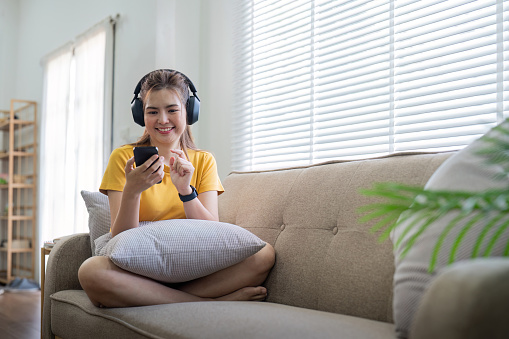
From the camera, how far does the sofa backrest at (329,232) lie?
4.39 feet

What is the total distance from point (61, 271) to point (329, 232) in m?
1.00

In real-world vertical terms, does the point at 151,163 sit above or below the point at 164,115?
below

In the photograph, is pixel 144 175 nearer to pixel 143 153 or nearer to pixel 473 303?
pixel 143 153

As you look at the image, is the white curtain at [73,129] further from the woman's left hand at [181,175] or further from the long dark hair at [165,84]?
the woman's left hand at [181,175]

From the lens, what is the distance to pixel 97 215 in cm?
201

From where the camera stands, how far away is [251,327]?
1.08 meters

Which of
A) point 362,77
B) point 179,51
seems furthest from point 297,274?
point 179,51

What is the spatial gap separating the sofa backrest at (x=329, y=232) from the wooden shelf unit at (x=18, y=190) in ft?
13.5

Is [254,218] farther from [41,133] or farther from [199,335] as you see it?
[41,133]

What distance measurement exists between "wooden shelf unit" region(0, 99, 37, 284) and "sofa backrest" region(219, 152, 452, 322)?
13.5 feet

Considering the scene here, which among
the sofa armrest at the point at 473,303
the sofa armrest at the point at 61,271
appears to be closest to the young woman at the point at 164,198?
the sofa armrest at the point at 61,271

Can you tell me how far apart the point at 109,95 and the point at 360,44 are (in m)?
2.27

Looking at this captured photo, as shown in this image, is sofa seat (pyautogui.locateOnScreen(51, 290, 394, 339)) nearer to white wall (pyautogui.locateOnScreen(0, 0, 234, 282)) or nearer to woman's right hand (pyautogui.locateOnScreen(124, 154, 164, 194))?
woman's right hand (pyautogui.locateOnScreen(124, 154, 164, 194))

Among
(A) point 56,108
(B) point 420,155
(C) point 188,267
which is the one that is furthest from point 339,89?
(A) point 56,108
